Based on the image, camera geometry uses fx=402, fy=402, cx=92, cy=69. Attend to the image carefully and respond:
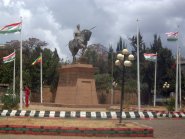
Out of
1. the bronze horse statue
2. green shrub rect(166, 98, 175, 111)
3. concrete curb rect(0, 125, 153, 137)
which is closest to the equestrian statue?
the bronze horse statue

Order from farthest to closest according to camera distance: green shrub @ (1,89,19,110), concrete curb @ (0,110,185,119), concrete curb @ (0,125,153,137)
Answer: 1. green shrub @ (1,89,19,110)
2. concrete curb @ (0,110,185,119)
3. concrete curb @ (0,125,153,137)

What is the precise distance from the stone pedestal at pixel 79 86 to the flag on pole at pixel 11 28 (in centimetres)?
747

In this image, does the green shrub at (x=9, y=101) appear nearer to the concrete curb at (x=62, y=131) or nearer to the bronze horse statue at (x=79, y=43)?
the concrete curb at (x=62, y=131)

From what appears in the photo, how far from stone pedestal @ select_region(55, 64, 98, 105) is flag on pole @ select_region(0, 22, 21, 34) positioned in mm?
7469

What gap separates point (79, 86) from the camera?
3294 cm

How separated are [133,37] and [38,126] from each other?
197 ft

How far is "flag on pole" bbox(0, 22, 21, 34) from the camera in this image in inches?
1037

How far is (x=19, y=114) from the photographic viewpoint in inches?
845

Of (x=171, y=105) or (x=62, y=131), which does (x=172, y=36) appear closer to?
(x=171, y=105)

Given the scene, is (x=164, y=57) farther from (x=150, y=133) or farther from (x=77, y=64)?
(x=150, y=133)

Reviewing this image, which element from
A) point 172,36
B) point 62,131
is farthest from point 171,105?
point 62,131

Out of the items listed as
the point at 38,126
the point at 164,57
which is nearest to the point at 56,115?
the point at 38,126

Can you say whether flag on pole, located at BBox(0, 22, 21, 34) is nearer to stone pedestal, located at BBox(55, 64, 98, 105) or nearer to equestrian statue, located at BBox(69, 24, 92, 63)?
stone pedestal, located at BBox(55, 64, 98, 105)

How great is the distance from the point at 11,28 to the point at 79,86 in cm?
848
